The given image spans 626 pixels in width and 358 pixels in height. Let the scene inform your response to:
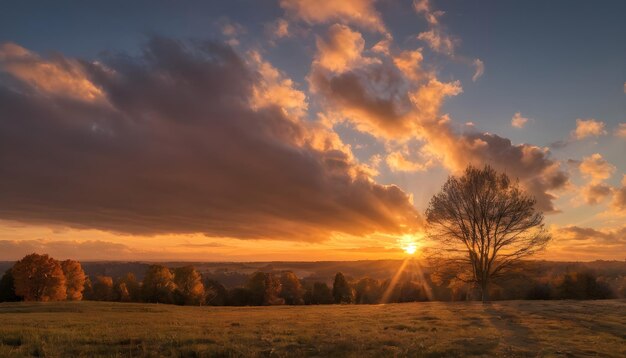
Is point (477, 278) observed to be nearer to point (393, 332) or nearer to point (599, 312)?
point (599, 312)

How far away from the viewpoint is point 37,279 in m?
78.9

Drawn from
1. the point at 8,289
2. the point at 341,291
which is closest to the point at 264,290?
the point at 341,291

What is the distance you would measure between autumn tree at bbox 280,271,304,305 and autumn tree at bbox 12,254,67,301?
174ft

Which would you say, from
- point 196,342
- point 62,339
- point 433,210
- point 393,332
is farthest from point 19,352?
point 433,210

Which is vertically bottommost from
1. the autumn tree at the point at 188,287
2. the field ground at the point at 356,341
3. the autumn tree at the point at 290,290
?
the autumn tree at the point at 290,290

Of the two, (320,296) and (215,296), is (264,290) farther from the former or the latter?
(320,296)

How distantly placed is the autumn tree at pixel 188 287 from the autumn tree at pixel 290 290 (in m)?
26.2

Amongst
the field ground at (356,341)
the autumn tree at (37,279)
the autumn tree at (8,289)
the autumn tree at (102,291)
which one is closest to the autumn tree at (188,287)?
the autumn tree at (37,279)

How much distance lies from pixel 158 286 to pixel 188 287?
6.51m

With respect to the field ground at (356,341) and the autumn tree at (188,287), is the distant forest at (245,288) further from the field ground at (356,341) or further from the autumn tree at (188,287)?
the field ground at (356,341)

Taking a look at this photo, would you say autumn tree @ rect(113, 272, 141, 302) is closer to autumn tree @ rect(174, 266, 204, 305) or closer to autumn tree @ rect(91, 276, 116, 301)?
autumn tree @ rect(91, 276, 116, 301)

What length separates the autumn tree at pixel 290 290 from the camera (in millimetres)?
108312

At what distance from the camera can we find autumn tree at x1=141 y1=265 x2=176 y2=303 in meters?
84.6

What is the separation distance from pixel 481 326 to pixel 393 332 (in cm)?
638
